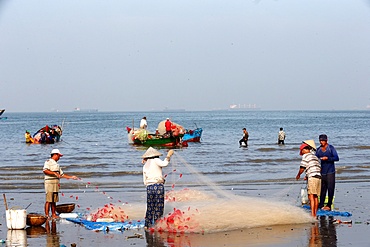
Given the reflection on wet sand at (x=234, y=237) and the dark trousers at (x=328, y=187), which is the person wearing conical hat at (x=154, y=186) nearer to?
the reflection on wet sand at (x=234, y=237)

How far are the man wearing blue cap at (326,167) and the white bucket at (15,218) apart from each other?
15.9 feet

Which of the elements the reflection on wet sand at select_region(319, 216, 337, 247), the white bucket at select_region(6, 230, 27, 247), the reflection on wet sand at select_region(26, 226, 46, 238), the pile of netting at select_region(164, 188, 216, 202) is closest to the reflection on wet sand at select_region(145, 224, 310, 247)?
the reflection on wet sand at select_region(319, 216, 337, 247)

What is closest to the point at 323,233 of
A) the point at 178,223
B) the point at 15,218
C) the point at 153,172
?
the point at 178,223

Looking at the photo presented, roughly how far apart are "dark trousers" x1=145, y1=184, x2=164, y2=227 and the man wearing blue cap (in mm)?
2916

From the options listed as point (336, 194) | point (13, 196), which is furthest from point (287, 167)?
point (13, 196)

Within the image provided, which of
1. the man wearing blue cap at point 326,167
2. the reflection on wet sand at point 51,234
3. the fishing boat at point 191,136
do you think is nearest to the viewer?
the reflection on wet sand at point 51,234

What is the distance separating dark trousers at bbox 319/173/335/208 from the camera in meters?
11.1

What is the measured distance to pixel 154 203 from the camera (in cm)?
978

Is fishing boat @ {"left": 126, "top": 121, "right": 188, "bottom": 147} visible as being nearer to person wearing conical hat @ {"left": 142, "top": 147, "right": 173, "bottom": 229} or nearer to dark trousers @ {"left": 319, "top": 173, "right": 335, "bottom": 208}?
dark trousers @ {"left": 319, "top": 173, "right": 335, "bottom": 208}

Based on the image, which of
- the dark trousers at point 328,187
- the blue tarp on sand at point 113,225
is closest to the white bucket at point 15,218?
the blue tarp on sand at point 113,225

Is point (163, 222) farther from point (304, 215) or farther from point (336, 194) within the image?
point (336, 194)

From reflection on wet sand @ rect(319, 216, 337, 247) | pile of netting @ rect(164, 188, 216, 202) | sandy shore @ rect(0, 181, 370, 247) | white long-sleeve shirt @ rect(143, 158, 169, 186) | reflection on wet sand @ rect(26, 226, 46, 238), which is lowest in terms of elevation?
reflection on wet sand @ rect(26, 226, 46, 238)

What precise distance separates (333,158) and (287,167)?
11913mm

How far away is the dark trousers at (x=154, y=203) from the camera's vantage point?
9734 mm
